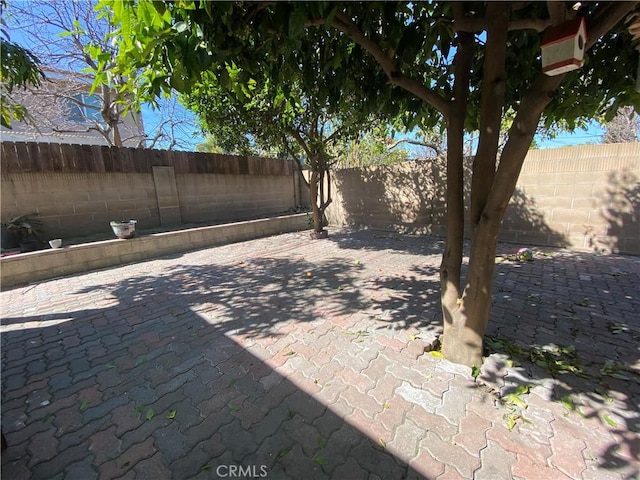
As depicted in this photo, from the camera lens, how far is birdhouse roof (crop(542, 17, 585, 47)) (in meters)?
1.44

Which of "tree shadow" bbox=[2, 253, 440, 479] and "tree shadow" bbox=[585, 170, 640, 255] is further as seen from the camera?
"tree shadow" bbox=[585, 170, 640, 255]

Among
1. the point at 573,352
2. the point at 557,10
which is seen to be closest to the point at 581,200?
the point at 573,352

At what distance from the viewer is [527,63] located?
2.40 m

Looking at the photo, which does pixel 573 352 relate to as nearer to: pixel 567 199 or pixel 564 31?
pixel 564 31

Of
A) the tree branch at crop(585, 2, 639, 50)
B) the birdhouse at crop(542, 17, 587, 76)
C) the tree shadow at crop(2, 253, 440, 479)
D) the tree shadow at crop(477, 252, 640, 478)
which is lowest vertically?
the tree shadow at crop(477, 252, 640, 478)

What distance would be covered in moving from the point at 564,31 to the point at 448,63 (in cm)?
152

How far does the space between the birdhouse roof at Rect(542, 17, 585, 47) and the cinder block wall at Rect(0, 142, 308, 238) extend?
7.86 meters

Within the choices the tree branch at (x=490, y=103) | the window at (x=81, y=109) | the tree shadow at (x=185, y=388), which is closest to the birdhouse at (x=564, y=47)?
the tree branch at (x=490, y=103)

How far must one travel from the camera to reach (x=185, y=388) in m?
2.28

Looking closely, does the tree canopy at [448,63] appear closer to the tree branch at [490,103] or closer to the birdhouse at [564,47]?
the tree branch at [490,103]

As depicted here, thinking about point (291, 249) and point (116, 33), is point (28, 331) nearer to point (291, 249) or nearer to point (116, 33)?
point (116, 33)

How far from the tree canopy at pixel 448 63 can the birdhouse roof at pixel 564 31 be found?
0.09m

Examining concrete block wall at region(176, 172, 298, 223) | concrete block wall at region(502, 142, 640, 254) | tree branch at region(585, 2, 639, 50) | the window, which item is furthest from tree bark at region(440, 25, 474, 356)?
the window

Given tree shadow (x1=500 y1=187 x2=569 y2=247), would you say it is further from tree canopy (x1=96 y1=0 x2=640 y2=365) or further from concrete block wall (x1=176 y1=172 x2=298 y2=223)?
concrete block wall (x1=176 y1=172 x2=298 y2=223)
